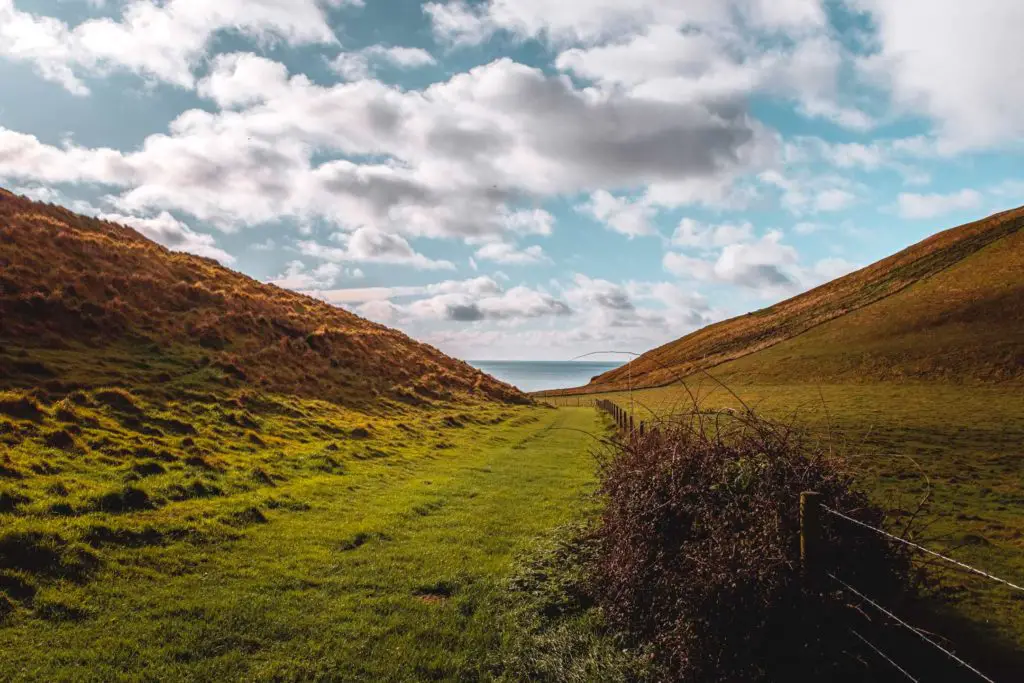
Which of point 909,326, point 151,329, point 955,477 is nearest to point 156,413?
point 151,329

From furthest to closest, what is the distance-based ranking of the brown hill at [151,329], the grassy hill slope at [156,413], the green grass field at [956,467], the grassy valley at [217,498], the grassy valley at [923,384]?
the brown hill at [151,329]
the grassy valley at [923,384]
the grassy hill slope at [156,413]
the green grass field at [956,467]
the grassy valley at [217,498]

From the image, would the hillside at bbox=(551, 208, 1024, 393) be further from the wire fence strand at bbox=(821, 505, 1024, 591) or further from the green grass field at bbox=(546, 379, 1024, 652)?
the wire fence strand at bbox=(821, 505, 1024, 591)

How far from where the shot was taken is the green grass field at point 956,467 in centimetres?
886

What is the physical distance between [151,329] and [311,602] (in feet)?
84.8

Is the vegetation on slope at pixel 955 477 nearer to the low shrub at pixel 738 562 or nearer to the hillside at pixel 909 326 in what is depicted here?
the low shrub at pixel 738 562

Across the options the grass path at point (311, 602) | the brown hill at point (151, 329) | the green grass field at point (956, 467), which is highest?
the brown hill at point (151, 329)

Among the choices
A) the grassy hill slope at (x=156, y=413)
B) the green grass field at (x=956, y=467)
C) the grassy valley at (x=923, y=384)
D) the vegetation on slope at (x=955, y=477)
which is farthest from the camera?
the grassy valley at (x=923, y=384)

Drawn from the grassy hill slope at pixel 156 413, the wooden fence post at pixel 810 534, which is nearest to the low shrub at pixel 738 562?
the wooden fence post at pixel 810 534

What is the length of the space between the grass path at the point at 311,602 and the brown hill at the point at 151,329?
12.6 meters

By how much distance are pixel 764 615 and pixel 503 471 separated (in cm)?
1641

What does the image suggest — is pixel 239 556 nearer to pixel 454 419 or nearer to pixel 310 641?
pixel 310 641

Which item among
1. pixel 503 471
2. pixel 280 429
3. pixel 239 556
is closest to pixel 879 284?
pixel 503 471

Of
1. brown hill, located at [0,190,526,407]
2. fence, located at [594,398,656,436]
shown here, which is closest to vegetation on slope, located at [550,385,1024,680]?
fence, located at [594,398,656,436]

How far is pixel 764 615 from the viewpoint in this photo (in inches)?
251
